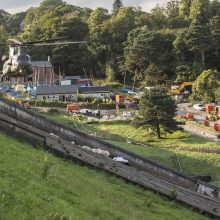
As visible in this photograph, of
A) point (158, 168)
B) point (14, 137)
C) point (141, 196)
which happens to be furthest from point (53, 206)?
point (158, 168)

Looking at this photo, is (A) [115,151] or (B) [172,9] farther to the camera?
(B) [172,9]

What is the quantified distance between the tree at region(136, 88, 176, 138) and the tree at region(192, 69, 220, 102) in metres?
19.3

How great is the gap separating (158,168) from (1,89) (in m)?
50.4

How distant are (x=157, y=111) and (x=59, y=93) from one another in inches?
899

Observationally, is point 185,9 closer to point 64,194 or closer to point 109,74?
point 109,74

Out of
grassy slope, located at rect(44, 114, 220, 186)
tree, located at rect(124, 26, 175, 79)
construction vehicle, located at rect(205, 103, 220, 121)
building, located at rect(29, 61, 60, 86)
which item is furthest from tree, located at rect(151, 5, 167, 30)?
grassy slope, located at rect(44, 114, 220, 186)

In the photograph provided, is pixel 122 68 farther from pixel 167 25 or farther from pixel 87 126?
pixel 87 126

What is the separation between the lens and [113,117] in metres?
49.0

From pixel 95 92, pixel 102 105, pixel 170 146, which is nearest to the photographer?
pixel 170 146

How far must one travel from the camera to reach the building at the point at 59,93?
194 ft

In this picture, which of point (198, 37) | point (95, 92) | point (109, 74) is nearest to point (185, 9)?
point (198, 37)

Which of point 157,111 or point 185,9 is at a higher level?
point 185,9

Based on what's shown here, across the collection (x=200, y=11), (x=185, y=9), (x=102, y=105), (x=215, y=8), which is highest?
(x=185, y=9)

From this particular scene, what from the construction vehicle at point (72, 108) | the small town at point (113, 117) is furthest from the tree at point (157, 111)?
the construction vehicle at point (72, 108)
